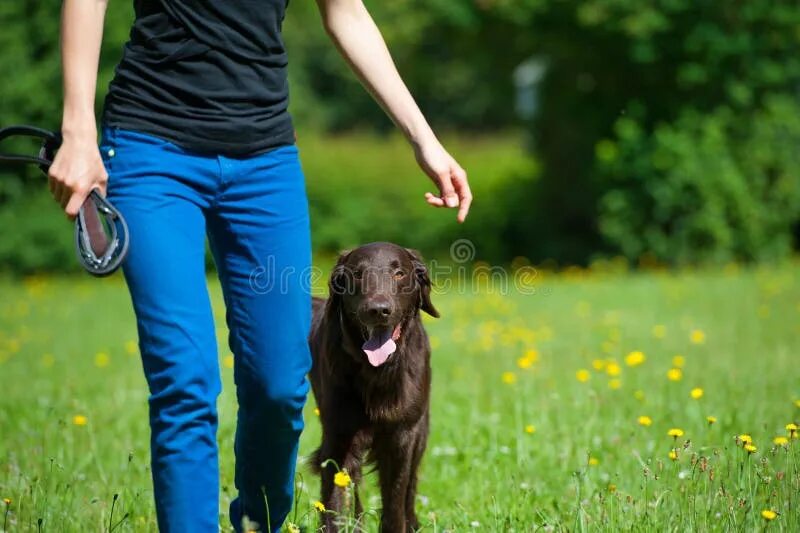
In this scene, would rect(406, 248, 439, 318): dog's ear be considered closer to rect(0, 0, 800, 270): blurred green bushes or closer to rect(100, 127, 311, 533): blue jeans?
rect(100, 127, 311, 533): blue jeans

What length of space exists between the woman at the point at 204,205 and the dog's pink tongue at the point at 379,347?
0.52 m

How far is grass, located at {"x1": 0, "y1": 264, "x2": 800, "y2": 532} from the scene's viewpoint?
354 cm

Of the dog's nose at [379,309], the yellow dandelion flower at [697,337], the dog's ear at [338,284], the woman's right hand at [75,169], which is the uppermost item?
the woman's right hand at [75,169]

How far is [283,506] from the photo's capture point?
3152 millimetres

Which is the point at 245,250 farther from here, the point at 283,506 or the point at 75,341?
the point at 75,341

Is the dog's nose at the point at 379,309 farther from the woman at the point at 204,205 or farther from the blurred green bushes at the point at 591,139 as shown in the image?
the blurred green bushes at the point at 591,139

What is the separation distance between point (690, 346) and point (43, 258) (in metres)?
11.6

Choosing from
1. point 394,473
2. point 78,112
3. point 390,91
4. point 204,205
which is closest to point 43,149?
point 78,112

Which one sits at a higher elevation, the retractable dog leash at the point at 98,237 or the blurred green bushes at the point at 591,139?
the blurred green bushes at the point at 591,139

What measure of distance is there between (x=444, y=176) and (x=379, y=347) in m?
0.73

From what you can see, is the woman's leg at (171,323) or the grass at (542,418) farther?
the grass at (542,418)

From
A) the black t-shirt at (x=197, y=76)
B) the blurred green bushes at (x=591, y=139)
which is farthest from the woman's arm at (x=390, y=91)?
the blurred green bushes at (x=591, y=139)

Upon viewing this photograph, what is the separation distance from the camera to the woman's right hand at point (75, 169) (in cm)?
253

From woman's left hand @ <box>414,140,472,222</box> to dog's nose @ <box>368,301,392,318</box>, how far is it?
19.6 inches
